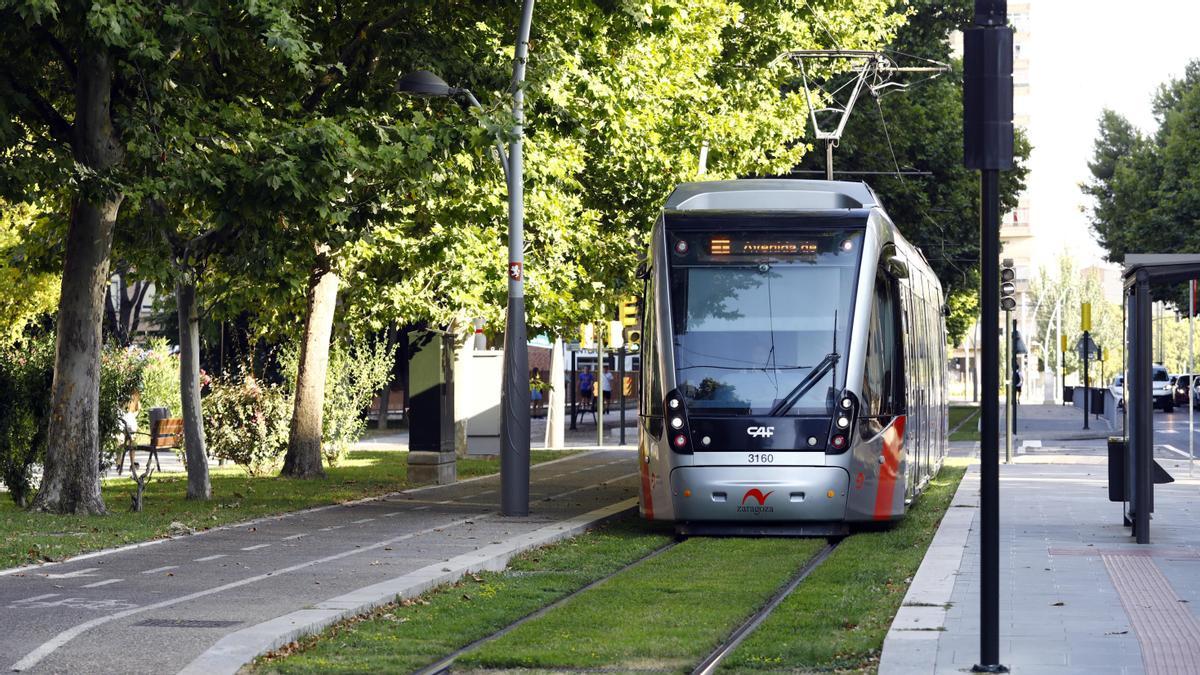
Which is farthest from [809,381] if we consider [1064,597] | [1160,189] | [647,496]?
[1160,189]

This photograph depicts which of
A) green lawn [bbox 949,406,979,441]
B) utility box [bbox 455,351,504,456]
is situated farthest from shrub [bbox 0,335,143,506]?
green lawn [bbox 949,406,979,441]

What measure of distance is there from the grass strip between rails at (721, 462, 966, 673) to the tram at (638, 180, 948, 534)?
2.32 feet

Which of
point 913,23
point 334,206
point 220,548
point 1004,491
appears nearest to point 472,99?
point 334,206

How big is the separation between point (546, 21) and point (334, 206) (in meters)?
4.62

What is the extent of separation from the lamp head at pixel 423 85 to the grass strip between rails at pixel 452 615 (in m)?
4.89

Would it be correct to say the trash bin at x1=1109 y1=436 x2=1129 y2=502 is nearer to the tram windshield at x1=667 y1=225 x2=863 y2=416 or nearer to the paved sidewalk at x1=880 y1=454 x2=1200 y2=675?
the paved sidewalk at x1=880 y1=454 x2=1200 y2=675

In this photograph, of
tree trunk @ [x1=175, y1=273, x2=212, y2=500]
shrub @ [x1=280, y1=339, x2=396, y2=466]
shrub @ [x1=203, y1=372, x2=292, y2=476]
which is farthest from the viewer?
shrub @ [x1=280, y1=339, x2=396, y2=466]

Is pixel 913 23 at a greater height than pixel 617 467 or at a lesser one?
greater

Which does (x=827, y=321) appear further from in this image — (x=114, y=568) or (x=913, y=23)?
(x=913, y=23)

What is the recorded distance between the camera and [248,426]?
Result: 28.0m

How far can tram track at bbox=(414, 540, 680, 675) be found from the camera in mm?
9055

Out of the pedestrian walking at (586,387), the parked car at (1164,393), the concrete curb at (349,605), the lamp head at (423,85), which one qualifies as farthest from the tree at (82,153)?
the parked car at (1164,393)

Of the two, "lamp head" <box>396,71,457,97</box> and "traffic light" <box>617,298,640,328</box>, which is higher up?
"lamp head" <box>396,71,457,97</box>

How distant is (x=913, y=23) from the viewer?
46.1 meters
